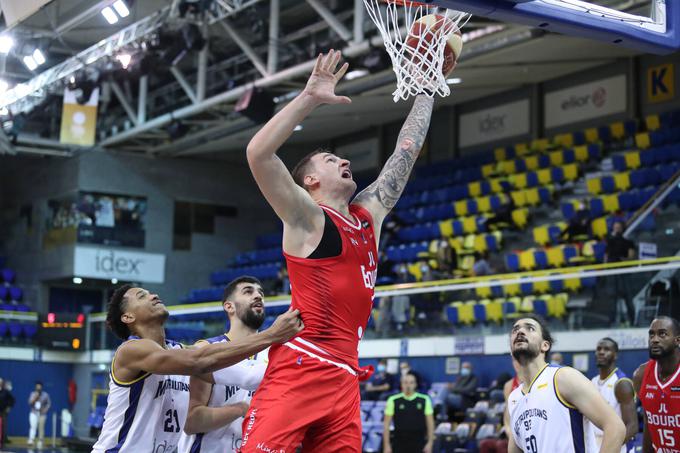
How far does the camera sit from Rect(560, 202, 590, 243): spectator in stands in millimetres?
19078

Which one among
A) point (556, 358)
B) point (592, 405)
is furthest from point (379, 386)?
point (592, 405)

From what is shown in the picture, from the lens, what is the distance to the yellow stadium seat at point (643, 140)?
827 inches

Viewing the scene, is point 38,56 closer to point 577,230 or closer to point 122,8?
point 122,8

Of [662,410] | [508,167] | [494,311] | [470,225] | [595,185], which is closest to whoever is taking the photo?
[662,410]

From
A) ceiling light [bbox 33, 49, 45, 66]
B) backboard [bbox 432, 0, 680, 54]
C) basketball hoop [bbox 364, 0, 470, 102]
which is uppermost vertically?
ceiling light [bbox 33, 49, 45, 66]

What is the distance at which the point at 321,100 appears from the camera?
14.2ft

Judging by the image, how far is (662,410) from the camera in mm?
7934

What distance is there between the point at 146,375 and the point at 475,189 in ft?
61.9

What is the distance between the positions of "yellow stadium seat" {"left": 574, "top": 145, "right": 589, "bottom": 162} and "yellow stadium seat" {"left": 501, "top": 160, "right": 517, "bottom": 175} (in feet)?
5.37

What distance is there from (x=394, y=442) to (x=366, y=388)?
102 inches

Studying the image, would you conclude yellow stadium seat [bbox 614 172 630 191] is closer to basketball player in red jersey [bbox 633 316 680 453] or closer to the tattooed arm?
basketball player in red jersey [bbox 633 316 680 453]

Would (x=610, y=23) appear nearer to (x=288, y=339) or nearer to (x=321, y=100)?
(x=321, y=100)

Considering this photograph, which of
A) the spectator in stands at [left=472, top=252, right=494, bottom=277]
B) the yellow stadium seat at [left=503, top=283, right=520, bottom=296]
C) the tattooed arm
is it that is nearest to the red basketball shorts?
the tattooed arm

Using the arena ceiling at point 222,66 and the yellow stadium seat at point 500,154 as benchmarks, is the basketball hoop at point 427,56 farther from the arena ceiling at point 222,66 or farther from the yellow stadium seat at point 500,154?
the yellow stadium seat at point 500,154
